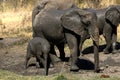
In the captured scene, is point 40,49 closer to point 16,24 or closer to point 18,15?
point 16,24

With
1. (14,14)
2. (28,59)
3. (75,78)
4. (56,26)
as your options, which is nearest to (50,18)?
(56,26)

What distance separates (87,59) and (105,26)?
6.26 feet

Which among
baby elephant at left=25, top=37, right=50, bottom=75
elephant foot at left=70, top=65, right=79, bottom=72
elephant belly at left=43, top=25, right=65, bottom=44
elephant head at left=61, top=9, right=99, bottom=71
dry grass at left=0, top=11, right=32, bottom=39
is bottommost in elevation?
dry grass at left=0, top=11, right=32, bottom=39

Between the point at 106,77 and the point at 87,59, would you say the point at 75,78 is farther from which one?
the point at 87,59

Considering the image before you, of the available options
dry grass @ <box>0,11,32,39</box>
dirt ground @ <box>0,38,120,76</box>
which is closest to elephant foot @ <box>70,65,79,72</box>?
Answer: dirt ground @ <box>0,38,120,76</box>

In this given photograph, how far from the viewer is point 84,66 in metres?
15.9

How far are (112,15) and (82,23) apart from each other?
11.4ft

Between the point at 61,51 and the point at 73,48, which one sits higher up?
the point at 73,48

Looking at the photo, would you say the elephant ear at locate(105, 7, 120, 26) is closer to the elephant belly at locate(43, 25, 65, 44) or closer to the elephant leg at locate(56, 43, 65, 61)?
the elephant leg at locate(56, 43, 65, 61)

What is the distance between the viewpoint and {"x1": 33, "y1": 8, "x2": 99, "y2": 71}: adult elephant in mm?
14516

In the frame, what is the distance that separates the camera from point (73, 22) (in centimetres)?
1488

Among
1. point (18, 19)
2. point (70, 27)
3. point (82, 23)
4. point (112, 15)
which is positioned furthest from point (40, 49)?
point (18, 19)

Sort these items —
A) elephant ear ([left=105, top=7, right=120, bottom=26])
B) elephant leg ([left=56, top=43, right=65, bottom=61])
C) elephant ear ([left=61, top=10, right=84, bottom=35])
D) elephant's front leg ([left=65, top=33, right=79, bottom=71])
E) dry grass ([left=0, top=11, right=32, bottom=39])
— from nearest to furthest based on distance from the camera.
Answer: elephant ear ([left=61, top=10, right=84, bottom=35])
elephant's front leg ([left=65, top=33, right=79, bottom=71])
elephant leg ([left=56, top=43, right=65, bottom=61])
elephant ear ([left=105, top=7, right=120, bottom=26])
dry grass ([left=0, top=11, right=32, bottom=39])

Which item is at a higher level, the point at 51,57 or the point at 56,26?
the point at 56,26
